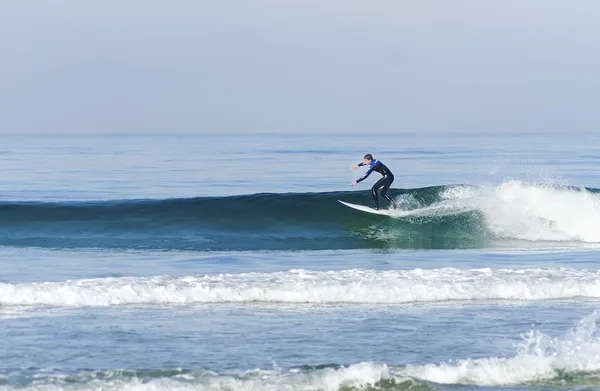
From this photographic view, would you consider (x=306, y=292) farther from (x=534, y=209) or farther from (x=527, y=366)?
(x=534, y=209)

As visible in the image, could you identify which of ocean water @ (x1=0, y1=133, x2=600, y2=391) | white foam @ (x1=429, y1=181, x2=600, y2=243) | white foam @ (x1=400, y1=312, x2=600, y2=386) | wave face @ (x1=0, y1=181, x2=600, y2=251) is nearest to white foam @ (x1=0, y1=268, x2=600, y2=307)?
ocean water @ (x1=0, y1=133, x2=600, y2=391)

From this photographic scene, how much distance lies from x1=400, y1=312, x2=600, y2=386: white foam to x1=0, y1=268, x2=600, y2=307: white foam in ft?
10.1

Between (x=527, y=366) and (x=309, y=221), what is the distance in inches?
580

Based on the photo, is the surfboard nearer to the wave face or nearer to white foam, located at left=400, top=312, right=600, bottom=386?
the wave face

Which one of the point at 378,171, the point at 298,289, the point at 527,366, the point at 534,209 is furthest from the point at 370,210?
the point at 527,366

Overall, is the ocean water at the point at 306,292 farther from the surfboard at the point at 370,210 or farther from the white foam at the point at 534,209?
the surfboard at the point at 370,210

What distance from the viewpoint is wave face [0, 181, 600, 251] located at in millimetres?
20766

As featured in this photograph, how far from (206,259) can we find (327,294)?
4952mm

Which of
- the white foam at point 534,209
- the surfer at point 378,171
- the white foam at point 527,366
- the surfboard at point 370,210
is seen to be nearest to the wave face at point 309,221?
the white foam at point 534,209

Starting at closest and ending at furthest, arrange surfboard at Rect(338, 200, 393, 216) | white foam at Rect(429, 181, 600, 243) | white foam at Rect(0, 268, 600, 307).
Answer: white foam at Rect(0, 268, 600, 307) → white foam at Rect(429, 181, 600, 243) → surfboard at Rect(338, 200, 393, 216)

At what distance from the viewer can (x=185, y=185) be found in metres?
32.2

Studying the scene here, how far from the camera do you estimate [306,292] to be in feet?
40.3

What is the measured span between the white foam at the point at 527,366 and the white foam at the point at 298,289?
3.08 m

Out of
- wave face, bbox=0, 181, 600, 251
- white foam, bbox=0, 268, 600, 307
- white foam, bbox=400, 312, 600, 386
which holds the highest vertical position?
Result: wave face, bbox=0, 181, 600, 251
